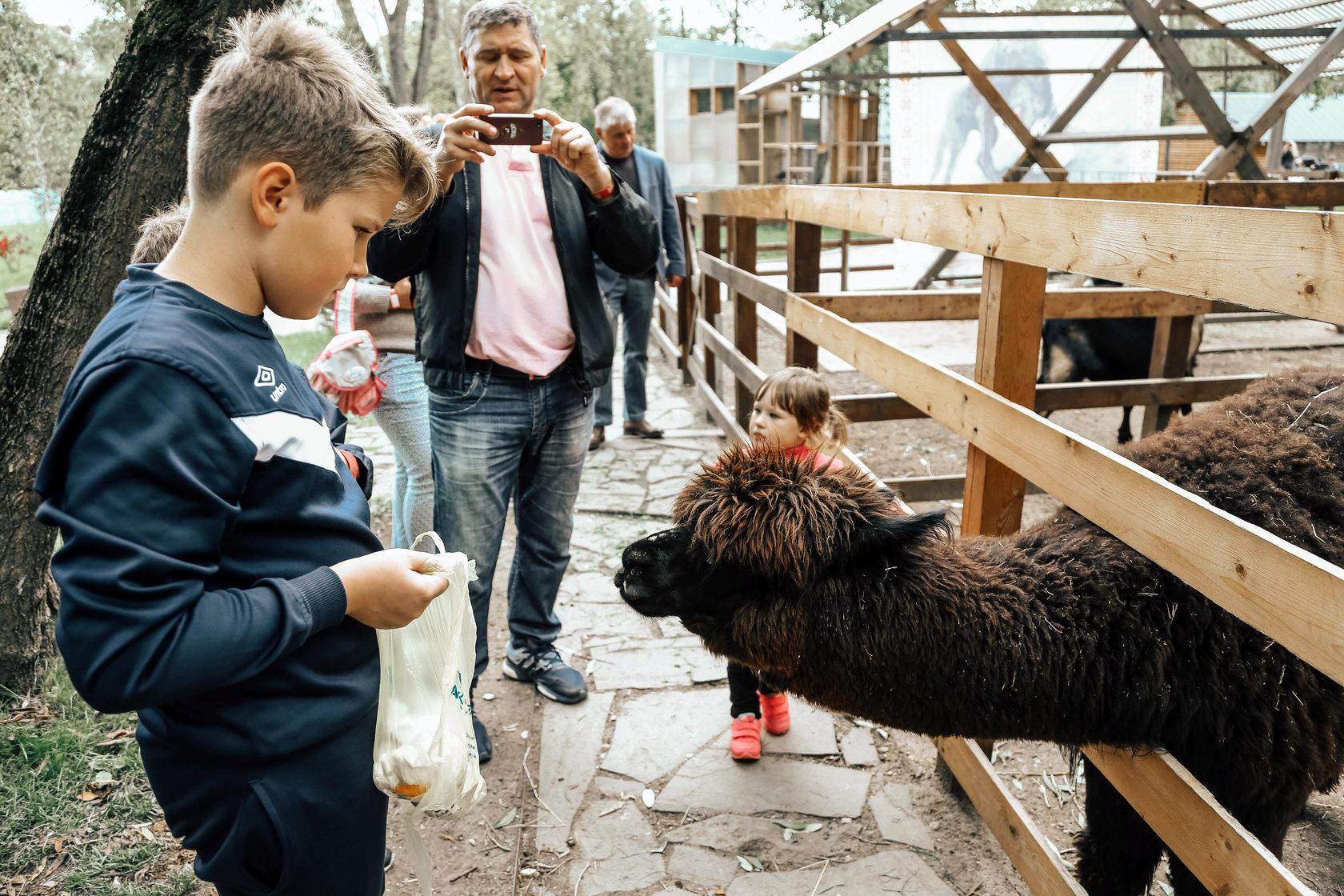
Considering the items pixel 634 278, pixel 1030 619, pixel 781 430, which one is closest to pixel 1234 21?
pixel 634 278

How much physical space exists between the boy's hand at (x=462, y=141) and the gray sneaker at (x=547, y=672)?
1.91 metres

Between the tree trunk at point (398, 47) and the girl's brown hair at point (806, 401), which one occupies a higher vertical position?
the tree trunk at point (398, 47)

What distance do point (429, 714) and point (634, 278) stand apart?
4.03 metres

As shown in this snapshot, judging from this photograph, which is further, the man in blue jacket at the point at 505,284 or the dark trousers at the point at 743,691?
the dark trousers at the point at 743,691

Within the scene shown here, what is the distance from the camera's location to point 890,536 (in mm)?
1888

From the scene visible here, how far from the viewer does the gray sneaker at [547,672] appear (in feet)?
11.6

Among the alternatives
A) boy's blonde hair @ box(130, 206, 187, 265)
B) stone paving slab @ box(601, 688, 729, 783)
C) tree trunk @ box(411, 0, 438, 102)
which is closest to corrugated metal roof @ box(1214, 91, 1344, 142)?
tree trunk @ box(411, 0, 438, 102)

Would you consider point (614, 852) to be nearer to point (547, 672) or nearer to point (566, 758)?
point (566, 758)

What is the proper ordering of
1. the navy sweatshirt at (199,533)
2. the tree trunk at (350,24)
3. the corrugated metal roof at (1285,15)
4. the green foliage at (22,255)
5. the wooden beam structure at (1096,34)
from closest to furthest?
the navy sweatshirt at (199,533), the green foliage at (22,255), the wooden beam structure at (1096,34), the corrugated metal roof at (1285,15), the tree trunk at (350,24)

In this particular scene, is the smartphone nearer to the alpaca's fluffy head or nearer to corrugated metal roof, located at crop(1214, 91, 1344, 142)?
the alpaca's fluffy head

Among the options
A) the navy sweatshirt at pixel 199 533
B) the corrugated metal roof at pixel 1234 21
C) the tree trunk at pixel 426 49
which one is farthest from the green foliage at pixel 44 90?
the corrugated metal roof at pixel 1234 21

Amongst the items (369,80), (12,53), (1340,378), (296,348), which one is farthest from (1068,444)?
(296,348)

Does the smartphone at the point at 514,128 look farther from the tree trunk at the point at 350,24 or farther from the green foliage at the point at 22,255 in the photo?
the tree trunk at the point at 350,24

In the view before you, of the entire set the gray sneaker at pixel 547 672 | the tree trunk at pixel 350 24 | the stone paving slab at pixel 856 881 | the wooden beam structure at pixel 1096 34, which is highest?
the tree trunk at pixel 350 24
